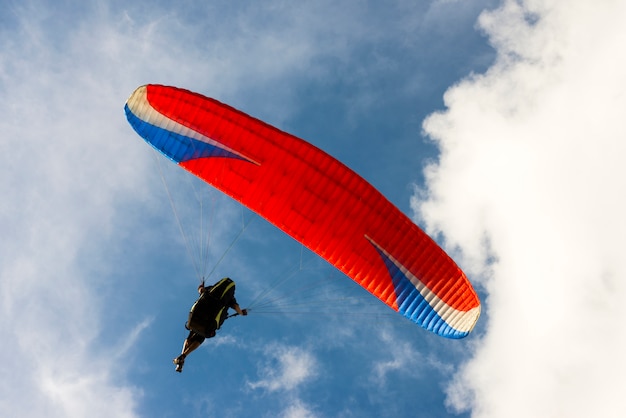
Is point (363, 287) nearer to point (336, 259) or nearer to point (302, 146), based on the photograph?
point (336, 259)

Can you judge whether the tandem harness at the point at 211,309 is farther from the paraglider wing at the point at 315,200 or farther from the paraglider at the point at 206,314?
the paraglider wing at the point at 315,200

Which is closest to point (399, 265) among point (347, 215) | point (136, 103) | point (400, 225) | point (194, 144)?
point (400, 225)

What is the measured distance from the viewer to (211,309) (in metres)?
14.0

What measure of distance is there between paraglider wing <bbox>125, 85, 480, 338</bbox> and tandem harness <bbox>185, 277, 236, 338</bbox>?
8.50ft

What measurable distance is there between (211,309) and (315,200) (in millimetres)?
4339

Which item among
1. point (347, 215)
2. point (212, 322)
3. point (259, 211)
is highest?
point (347, 215)

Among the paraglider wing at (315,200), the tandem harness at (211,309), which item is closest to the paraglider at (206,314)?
the tandem harness at (211,309)

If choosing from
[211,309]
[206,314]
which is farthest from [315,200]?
[206,314]

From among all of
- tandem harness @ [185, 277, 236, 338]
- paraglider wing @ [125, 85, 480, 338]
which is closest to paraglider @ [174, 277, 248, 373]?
tandem harness @ [185, 277, 236, 338]

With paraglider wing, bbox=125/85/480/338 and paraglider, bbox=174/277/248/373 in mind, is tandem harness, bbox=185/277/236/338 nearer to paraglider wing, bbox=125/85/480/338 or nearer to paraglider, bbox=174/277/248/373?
paraglider, bbox=174/277/248/373

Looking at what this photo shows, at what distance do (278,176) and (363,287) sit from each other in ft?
13.6

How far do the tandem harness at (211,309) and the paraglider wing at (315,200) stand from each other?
2.59 metres

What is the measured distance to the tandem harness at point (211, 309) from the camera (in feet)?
45.1

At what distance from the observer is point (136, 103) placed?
49.0 ft
